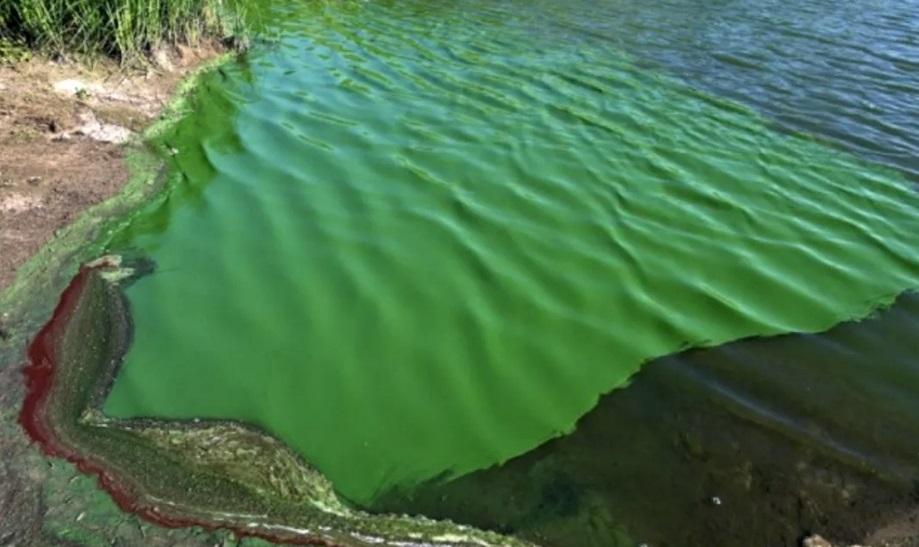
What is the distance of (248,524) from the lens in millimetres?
3562

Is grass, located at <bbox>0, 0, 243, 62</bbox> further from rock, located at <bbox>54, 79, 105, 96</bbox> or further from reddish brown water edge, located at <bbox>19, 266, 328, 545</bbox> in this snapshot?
reddish brown water edge, located at <bbox>19, 266, 328, 545</bbox>

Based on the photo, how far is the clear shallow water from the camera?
4586mm

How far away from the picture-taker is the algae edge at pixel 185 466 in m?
3.61

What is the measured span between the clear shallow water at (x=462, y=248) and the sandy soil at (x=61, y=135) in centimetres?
47

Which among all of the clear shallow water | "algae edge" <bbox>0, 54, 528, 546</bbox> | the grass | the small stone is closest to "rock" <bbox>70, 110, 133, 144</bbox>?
the clear shallow water

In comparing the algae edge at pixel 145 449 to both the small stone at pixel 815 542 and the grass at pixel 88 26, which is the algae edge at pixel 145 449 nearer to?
the small stone at pixel 815 542

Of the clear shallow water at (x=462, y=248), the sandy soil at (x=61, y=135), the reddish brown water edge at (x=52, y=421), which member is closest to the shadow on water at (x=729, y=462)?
Answer: the clear shallow water at (x=462, y=248)

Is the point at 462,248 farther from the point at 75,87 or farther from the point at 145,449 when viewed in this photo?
the point at 75,87

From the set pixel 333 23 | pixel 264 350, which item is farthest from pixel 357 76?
pixel 264 350

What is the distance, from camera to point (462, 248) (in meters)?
5.96

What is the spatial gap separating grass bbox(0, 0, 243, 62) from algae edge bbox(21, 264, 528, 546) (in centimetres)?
400

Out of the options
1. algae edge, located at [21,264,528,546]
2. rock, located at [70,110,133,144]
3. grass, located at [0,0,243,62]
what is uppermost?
grass, located at [0,0,243,62]

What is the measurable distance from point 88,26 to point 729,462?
6.99m

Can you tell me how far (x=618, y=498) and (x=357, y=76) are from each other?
20.4 feet
